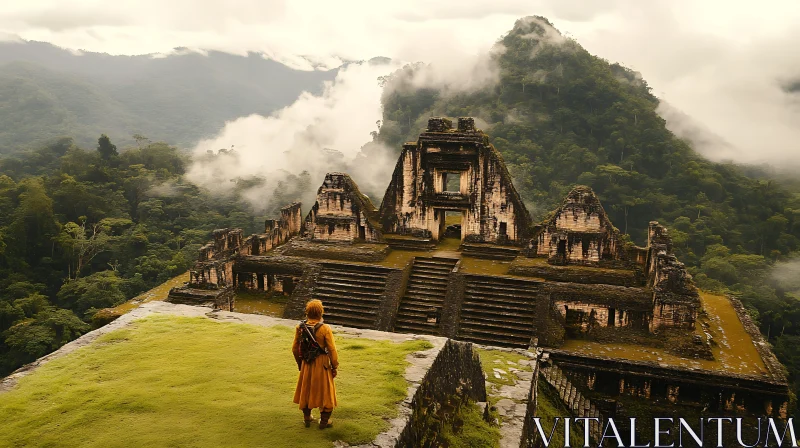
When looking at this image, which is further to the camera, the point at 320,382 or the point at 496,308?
the point at 496,308

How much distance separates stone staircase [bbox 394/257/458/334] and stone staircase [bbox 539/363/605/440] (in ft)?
8.85

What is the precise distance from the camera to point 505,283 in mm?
12922

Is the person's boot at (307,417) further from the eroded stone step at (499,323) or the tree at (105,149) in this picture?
the tree at (105,149)

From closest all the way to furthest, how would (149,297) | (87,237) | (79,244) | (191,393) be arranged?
(191,393) → (149,297) → (79,244) → (87,237)

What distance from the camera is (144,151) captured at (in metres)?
40.4

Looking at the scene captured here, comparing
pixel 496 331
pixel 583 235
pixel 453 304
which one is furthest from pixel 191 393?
pixel 583 235

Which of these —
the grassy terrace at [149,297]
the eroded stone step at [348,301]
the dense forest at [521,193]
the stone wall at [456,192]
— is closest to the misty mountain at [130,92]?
the dense forest at [521,193]

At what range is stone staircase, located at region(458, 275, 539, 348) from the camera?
465 inches

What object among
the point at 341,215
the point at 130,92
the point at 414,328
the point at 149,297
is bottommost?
the point at 414,328

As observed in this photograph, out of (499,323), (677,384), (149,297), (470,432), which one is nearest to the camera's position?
(470,432)

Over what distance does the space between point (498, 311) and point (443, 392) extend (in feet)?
22.3

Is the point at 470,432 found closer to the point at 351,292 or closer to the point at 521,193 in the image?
the point at 351,292

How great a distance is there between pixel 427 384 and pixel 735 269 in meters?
24.6

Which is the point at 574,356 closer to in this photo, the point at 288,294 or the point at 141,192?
the point at 288,294
